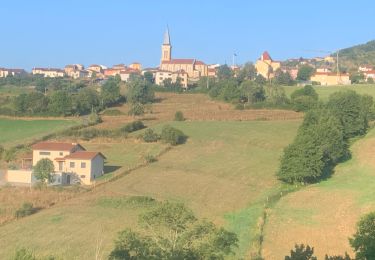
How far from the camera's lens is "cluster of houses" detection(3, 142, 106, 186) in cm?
4703

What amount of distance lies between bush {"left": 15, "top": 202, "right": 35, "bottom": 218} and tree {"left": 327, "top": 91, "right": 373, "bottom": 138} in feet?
111

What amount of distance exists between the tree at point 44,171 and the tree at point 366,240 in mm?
29503

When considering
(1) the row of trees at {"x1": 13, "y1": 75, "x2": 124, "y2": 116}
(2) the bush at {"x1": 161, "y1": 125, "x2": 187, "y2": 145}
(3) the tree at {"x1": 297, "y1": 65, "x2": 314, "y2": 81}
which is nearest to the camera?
(2) the bush at {"x1": 161, "y1": 125, "x2": 187, "y2": 145}

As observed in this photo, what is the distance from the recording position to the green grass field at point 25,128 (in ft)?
220

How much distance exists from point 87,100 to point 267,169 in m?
43.9

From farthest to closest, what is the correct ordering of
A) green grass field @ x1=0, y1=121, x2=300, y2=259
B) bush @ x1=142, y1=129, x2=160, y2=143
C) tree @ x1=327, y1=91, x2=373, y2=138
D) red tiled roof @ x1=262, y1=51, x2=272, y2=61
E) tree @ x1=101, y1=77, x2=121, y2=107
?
red tiled roof @ x1=262, y1=51, x2=272, y2=61
tree @ x1=101, y1=77, x2=121, y2=107
bush @ x1=142, y1=129, x2=160, y2=143
tree @ x1=327, y1=91, x2=373, y2=138
green grass field @ x1=0, y1=121, x2=300, y2=259

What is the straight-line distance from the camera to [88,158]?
48.6 metres

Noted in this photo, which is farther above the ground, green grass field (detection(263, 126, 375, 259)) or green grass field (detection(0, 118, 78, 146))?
green grass field (detection(0, 118, 78, 146))

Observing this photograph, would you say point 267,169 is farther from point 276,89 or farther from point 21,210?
point 276,89

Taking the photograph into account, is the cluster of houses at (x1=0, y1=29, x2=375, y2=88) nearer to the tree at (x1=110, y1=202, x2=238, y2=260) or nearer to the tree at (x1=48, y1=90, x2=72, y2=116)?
the tree at (x1=48, y1=90, x2=72, y2=116)

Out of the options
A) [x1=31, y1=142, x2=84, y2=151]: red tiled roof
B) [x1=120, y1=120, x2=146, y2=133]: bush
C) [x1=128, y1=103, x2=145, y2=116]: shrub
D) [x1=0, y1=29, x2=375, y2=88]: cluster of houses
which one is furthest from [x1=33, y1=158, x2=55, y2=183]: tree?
[x1=0, y1=29, x2=375, y2=88]: cluster of houses

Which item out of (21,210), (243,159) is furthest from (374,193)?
(21,210)

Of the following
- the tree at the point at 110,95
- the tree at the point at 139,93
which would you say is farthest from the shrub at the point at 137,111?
the tree at the point at 139,93

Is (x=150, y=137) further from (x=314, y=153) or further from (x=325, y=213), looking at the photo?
(x=325, y=213)
